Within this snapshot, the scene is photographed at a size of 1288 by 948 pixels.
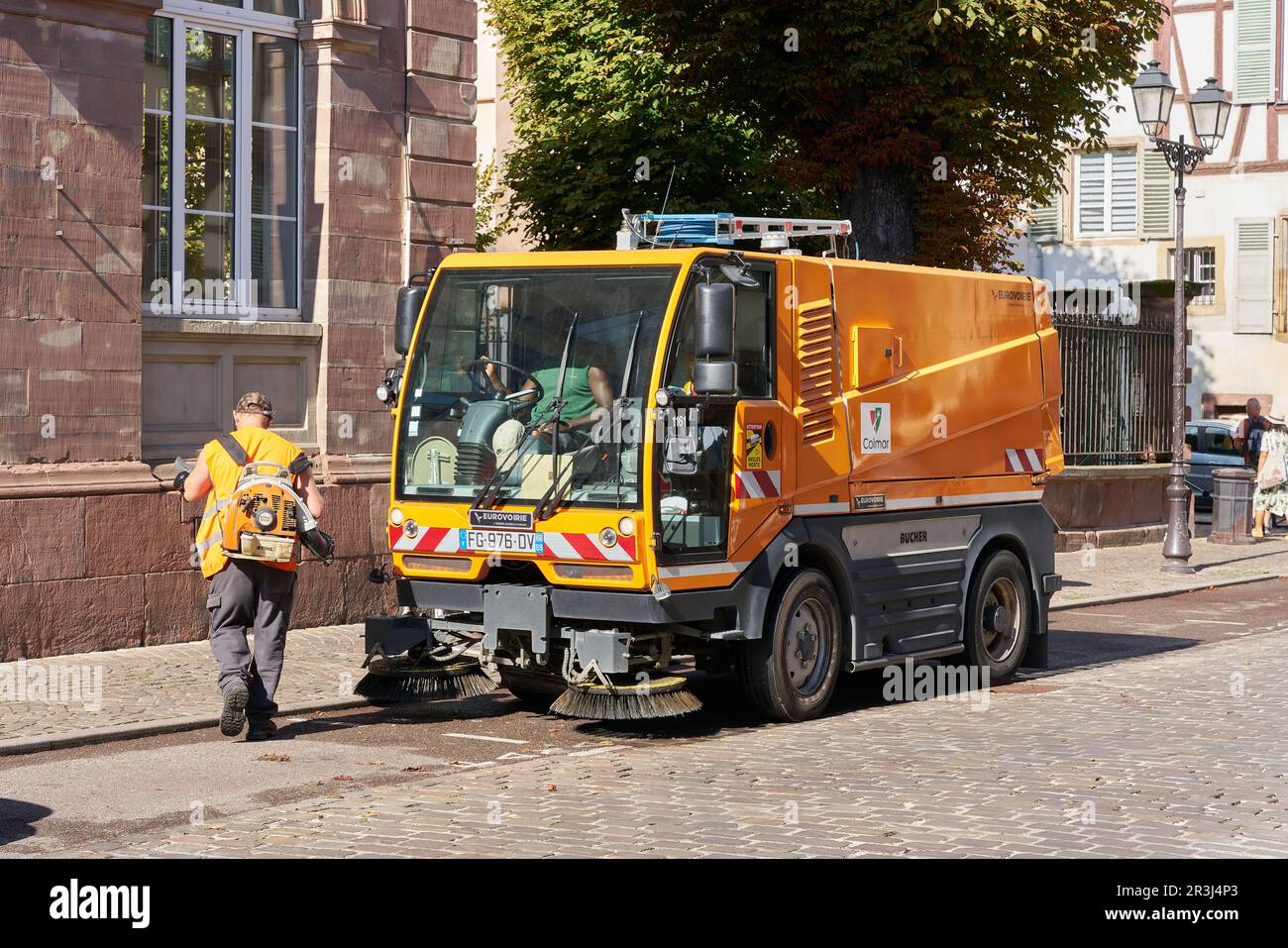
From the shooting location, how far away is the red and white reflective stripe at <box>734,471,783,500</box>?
9.90m

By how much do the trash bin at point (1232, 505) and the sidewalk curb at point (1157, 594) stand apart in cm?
464

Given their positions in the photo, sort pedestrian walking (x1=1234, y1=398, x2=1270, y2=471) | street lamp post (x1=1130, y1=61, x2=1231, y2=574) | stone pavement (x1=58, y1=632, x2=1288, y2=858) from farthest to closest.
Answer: pedestrian walking (x1=1234, y1=398, x2=1270, y2=471) < street lamp post (x1=1130, y1=61, x2=1231, y2=574) < stone pavement (x1=58, y1=632, x2=1288, y2=858)

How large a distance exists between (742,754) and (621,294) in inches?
100

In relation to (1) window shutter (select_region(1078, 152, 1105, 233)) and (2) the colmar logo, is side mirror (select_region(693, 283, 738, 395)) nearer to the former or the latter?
(2) the colmar logo

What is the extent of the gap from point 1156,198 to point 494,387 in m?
32.6

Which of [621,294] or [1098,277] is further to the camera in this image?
[1098,277]

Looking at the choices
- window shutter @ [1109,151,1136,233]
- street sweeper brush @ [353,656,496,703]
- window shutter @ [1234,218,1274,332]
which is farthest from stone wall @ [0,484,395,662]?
window shutter @ [1109,151,1136,233]

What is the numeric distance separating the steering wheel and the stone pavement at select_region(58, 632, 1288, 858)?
1975 millimetres

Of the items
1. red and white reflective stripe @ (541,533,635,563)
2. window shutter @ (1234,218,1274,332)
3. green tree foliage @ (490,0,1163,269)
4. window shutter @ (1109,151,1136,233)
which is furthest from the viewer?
window shutter @ (1109,151,1136,233)

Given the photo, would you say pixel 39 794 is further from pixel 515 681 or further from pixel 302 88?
pixel 302 88

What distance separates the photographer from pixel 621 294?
984 centimetres

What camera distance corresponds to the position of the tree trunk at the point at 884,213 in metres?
19.2
